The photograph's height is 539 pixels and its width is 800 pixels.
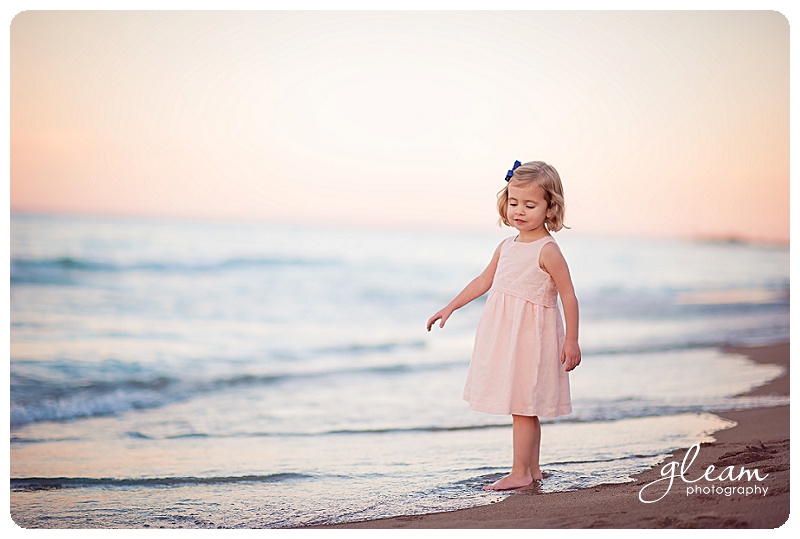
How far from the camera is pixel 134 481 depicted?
9.70 feet

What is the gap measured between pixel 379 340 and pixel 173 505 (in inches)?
174

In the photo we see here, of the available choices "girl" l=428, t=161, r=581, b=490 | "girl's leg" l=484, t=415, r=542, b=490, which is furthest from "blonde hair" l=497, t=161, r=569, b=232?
"girl's leg" l=484, t=415, r=542, b=490

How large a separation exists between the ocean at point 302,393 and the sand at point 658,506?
94mm

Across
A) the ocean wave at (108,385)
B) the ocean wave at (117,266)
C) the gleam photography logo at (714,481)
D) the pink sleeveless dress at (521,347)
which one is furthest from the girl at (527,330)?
the ocean wave at (117,266)

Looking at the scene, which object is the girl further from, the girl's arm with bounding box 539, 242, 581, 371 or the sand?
the sand

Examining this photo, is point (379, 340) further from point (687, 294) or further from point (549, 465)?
point (687, 294)

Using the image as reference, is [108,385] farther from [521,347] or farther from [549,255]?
[549,255]

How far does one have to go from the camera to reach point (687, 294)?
1073cm

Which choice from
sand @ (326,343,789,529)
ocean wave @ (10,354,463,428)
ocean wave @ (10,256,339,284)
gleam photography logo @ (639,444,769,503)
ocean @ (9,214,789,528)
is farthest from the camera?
ocean wave @ (10,256,339,284)

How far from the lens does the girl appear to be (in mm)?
2689

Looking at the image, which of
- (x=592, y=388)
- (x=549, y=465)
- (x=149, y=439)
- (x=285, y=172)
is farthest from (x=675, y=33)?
(x=285, y=172)

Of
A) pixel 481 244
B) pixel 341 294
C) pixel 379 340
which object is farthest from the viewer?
pixel 481 244

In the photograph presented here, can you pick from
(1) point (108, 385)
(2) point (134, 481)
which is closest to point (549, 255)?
(2) point (134, 481)

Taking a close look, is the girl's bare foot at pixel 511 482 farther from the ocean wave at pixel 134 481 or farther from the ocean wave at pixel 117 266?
the ocean wave at pixel 117 266
